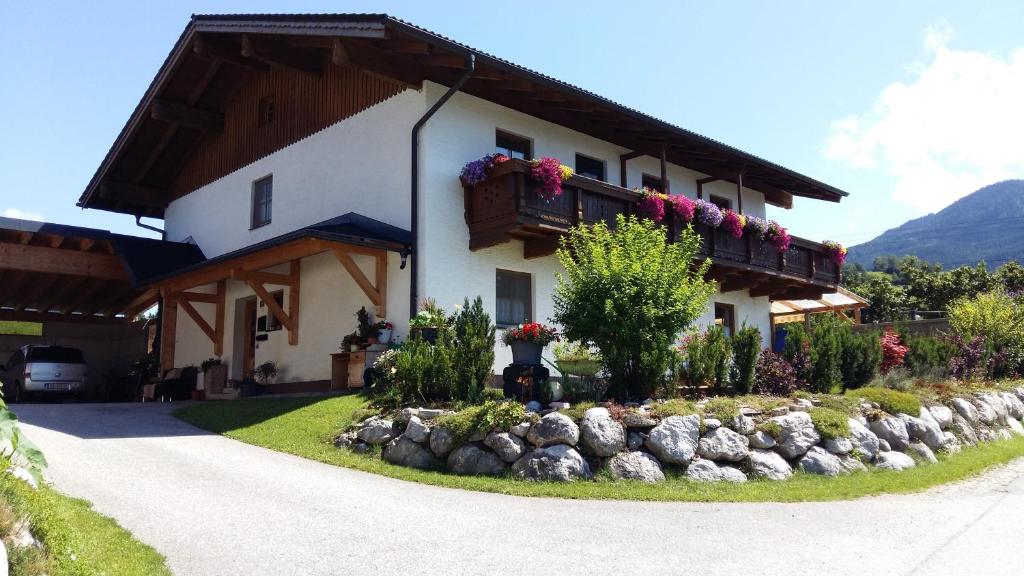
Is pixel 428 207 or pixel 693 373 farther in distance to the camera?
pixel 428 207

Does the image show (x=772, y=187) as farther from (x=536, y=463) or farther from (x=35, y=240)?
(x=35, y=240)

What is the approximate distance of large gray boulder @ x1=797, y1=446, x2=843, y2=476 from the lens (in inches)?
416

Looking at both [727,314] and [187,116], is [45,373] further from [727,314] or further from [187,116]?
[727,314]

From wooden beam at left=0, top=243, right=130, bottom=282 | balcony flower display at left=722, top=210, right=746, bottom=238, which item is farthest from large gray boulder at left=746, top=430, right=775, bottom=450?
wooden beam at left=0, top=243, right=130, bottom=282

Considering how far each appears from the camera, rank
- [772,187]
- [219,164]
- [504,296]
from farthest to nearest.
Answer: [772,187] → [219,164] → [504,296]

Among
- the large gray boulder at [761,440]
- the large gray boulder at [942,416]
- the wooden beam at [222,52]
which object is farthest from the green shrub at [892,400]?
the wooden beam at [222,52]

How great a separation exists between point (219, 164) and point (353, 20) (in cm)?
966

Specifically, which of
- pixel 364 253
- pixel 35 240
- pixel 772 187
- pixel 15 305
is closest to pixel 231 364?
pixel 35 240

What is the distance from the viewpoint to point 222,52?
741 inches

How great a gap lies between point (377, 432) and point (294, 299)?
7.54 metres

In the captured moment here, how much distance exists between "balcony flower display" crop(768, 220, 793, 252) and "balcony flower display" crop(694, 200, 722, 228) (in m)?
2.43

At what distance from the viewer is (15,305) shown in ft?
80.4

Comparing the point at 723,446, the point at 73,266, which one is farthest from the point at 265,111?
the point at 723,446

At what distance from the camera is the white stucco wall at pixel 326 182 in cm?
1572
